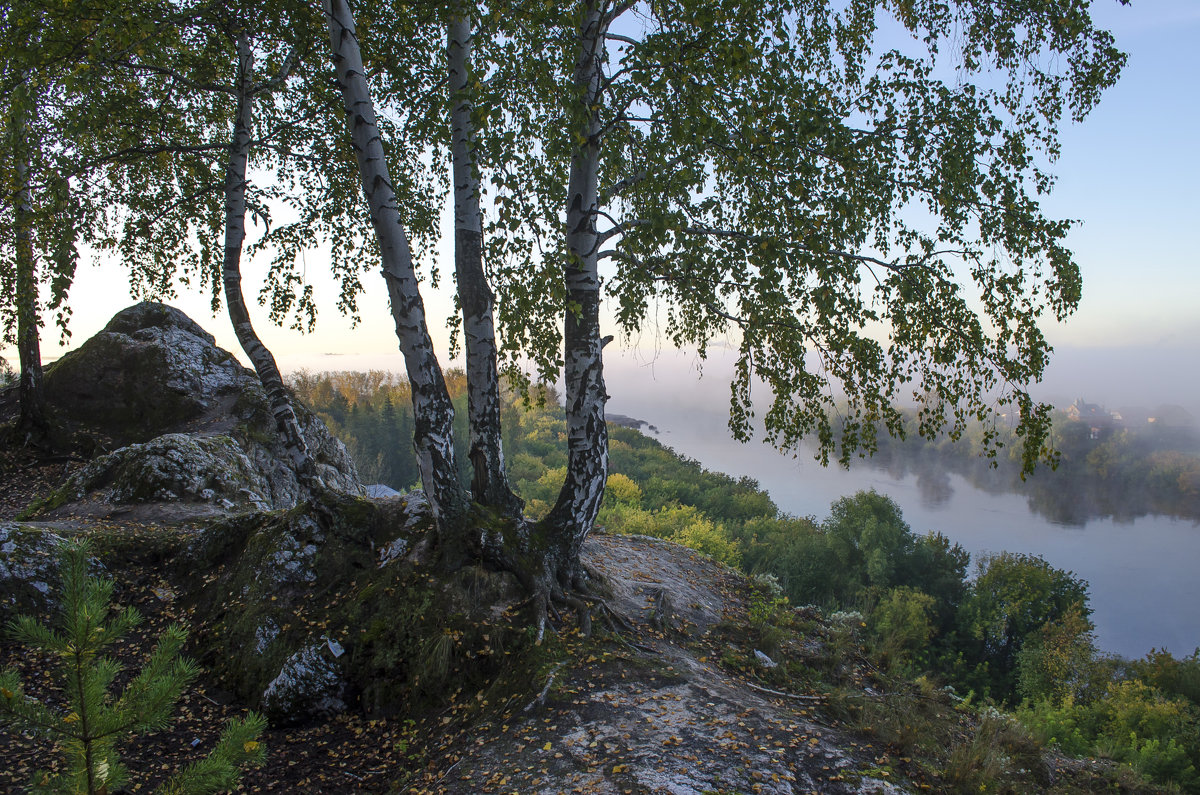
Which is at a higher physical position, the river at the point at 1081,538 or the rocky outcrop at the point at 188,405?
the rocky outcrop at the point at 188,405

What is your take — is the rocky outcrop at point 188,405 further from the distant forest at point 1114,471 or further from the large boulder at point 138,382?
the distant forest at point 1114,471

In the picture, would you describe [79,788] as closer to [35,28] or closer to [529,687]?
[529,687]

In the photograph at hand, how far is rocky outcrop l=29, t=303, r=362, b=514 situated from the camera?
33.1 feet

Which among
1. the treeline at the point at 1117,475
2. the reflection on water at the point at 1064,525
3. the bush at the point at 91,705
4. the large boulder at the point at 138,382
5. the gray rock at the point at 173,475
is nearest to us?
the bush at the point at 91,705

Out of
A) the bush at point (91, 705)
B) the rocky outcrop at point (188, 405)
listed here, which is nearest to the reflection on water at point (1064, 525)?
the rocky outcrop at point (188, 405)

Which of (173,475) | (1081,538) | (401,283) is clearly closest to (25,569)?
(173,475)

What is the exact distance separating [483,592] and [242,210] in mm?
6619

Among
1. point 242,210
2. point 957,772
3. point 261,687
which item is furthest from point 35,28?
point 957,772

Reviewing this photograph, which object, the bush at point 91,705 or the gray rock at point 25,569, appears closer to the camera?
the bush at point 91,705

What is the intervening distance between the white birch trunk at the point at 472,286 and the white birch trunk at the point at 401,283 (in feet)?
1.02

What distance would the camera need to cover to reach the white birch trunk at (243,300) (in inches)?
318

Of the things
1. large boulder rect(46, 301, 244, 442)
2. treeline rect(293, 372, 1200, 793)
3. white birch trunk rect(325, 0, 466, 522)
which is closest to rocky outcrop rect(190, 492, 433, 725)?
white birch trunk rect(325, 0, 466, 522)

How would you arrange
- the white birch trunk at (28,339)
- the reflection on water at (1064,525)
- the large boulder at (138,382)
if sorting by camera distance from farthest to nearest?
the reflection on water at (1064,525), the large boulder at (138,382), the white birch trunk at (28,339)

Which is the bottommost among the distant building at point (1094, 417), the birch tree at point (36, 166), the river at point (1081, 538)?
the river at point (1081, 538)
